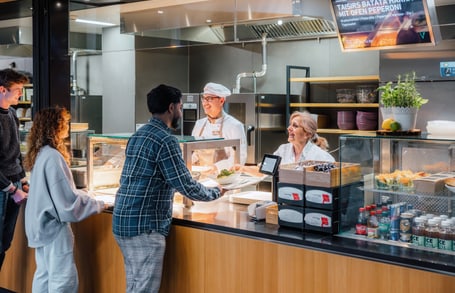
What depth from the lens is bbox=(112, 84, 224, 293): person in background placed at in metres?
3.19

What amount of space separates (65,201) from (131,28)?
71.1 inches

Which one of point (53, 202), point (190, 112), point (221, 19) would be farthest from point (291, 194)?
point (190, 112)

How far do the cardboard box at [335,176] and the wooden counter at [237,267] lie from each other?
36cm

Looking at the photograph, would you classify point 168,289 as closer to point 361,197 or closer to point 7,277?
point 361,197

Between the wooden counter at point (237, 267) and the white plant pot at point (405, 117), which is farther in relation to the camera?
the white plant pot at point (405, 117)

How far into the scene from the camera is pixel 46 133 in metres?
3.53

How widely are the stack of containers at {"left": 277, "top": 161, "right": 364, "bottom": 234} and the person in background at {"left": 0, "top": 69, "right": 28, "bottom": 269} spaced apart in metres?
2.05

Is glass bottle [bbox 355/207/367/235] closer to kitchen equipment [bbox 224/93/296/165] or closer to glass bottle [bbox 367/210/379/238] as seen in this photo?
glass bottle [bbox 367/210/379/238]

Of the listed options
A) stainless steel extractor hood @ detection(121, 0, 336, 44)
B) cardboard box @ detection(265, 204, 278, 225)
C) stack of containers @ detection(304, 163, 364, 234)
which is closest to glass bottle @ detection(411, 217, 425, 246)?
stack of containers @ detection(304, 163, 364, 234)

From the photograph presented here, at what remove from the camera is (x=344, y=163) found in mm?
3123

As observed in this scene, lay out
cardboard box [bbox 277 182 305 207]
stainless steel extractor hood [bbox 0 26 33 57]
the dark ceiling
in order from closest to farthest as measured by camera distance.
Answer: cardboard box [bbox 277 182 305 207] < the dark ceiling < stainless steel extractor hood [bbox 0 26 33 57]

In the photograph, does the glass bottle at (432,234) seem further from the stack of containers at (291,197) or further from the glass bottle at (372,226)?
the stack of containers at (291,197)

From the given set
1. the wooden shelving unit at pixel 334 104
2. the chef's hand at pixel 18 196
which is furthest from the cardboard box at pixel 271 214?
the wooden shelving unit at pixel 334 104

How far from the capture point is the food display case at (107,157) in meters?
4.06
